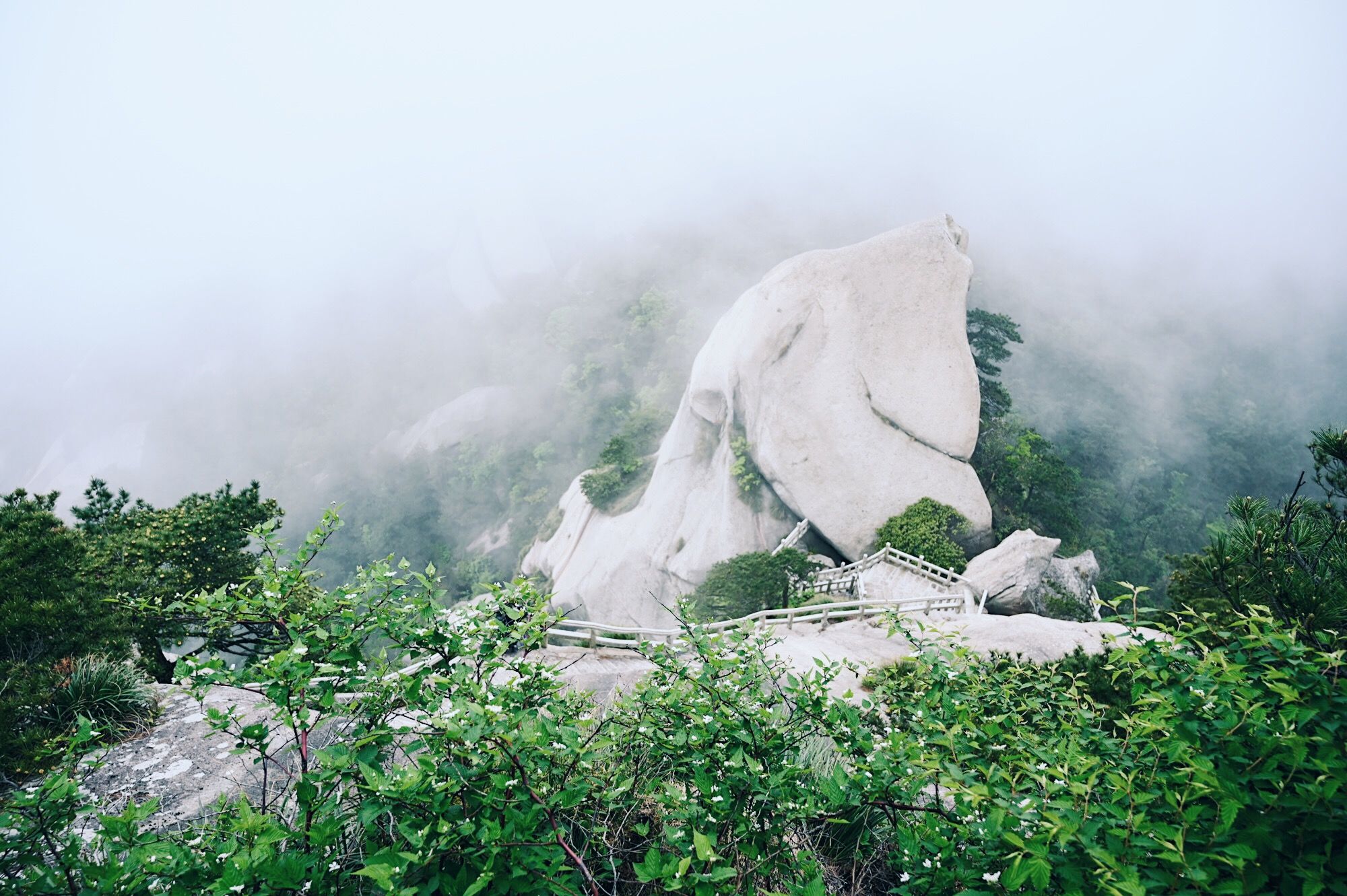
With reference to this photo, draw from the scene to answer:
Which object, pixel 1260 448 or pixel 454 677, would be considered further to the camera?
pixel 1260 448

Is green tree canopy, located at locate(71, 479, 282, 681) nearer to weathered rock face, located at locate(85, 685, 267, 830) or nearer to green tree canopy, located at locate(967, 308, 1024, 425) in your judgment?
weathered rock face, located at locate(85, 685, 267, 830)

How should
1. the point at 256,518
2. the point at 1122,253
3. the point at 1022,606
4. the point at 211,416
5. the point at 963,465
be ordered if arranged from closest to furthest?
the point at 256,518, the point at 1022,606, the point at 963,465, the point at 1122,253, the point at 211,416

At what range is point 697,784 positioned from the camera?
2.59m

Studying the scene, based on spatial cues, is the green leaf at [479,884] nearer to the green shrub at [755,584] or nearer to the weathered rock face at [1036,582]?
the green shrub at [755,584]

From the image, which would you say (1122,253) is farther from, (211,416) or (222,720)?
(211,416)

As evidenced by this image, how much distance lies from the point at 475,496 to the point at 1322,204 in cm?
10120

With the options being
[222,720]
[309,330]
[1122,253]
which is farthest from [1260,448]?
[309,330]

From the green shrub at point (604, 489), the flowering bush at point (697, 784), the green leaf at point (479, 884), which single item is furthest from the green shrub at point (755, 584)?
the green leaf at point (479, 884)

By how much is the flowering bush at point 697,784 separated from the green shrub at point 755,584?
1522 cm

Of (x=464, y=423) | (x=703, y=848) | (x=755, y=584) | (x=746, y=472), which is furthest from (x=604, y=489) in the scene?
(x=464, y=423)

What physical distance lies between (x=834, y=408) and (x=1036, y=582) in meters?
9.26

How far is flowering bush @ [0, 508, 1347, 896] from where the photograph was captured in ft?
6.31

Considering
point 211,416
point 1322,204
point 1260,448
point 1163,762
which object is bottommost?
point 1260,448

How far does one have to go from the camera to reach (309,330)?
83250 mm
